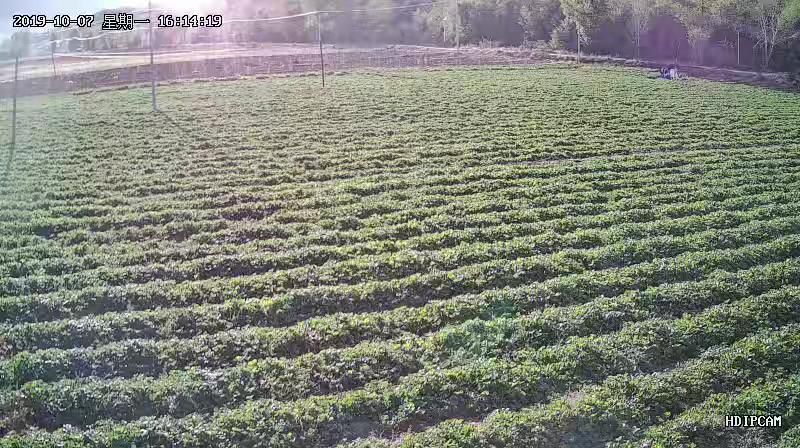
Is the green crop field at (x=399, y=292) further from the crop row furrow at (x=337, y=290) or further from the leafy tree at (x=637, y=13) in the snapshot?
the leafy tree at (x=637, y=13)

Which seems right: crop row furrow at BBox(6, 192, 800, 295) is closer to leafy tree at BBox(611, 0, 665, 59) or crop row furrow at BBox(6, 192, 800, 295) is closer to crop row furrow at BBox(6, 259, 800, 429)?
crop row furrow at BBox(6, 259, 800, 429)

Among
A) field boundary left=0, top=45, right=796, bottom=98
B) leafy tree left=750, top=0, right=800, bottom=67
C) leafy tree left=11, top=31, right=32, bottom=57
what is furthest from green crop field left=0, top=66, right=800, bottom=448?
leafy tree left=750, top=0, right=800, bottom=67

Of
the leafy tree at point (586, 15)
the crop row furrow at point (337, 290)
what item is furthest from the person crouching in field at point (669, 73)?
the crop row furrow at point (337, 290)

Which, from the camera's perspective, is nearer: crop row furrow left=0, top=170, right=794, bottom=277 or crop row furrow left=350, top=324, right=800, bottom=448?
crop row furrow left=350, top=324, right=800, bottom=448

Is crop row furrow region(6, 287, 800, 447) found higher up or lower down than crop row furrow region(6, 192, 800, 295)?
lower down

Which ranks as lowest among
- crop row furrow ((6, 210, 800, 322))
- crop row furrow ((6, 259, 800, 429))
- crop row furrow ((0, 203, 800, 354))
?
crop row furrow ((6, 259, 800, 429))

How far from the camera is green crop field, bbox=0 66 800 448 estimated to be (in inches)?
268

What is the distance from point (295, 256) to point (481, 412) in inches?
202

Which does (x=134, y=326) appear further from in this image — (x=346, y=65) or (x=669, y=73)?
(x=669, y=73)

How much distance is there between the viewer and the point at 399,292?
9625 mm

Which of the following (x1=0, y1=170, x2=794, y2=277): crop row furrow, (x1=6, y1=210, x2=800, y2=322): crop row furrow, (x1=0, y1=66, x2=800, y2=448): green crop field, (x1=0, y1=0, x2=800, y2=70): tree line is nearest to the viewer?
(x1=0, y1=66, x2=800, y2=448): green crop field

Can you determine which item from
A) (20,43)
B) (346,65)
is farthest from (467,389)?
(346,65)

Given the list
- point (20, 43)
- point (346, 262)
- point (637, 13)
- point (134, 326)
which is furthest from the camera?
point (637, 13)

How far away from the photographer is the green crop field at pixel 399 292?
680 cm
